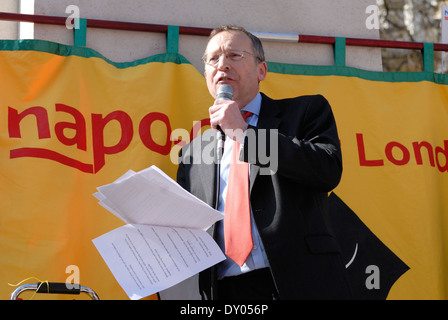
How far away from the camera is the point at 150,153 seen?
3.33m

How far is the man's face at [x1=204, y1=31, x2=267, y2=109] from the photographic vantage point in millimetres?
2465

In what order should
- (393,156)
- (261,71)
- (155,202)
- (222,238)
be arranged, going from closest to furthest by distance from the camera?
(155,202), (222,238), (261,71), (393,156)

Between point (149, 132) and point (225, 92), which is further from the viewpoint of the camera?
point (149, 132)

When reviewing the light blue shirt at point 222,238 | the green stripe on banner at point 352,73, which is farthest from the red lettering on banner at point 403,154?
the light blue shirt at point 222,238

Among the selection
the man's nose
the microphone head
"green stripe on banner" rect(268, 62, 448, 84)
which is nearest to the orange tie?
the microphone head

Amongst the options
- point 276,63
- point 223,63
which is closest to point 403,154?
point 276,63

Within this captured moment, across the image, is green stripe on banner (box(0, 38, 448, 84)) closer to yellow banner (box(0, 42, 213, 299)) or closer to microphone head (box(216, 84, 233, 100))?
yellow banner (box(0, 42, 213, 299))

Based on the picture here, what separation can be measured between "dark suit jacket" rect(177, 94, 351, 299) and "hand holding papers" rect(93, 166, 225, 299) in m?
0.13

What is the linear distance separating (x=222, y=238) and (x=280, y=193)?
0.93ft

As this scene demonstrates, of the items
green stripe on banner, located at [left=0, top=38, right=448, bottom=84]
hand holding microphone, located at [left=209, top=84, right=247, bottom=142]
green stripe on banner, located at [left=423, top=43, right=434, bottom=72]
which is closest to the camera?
hand holding microphone, located at [left=209, top=84, right=247, bottom=142]

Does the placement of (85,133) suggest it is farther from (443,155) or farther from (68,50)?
(443,155)

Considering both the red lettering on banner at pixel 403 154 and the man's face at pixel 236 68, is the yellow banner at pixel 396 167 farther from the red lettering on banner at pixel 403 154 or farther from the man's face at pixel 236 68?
the man's face at pixel 236 68

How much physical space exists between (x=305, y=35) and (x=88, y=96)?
128cm

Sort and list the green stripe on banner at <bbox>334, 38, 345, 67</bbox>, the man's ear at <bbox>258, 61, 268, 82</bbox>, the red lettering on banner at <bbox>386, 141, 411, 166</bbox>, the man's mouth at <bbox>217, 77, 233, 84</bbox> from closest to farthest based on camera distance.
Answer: the man's mouth at <bbox>217, 77, 233, 84</bbox> → the man's ear at <bbox>258, 61, 268, 82</bbox> → the red lettering on banner at <bbox>386, 141, 411, 166</bbox> → the green stripe on banner at <bbox>334, 38, 345, 67</bbox>
